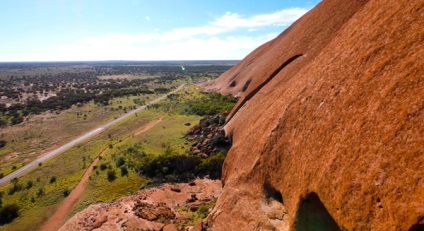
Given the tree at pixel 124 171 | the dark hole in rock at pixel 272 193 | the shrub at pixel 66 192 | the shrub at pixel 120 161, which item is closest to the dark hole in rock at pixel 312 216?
the dark hole in rock at pixel 272 193

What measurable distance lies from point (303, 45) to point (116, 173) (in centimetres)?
2493

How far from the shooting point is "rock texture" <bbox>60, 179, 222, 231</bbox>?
18.2m

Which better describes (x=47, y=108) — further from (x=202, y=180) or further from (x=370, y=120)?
(x=370, y=120)

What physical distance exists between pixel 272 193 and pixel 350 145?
203 inches

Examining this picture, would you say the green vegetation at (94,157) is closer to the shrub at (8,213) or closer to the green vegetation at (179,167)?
the green vegetation at (179,167)

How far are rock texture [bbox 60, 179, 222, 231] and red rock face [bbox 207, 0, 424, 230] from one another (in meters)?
4.98

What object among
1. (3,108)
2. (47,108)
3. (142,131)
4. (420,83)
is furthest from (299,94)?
(3,108)

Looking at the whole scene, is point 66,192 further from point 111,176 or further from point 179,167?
point 179,167

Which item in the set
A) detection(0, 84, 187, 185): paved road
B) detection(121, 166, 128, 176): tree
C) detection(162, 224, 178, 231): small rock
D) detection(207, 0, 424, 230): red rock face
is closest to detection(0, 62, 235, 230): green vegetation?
Answer: detection(121, 166, 128, 176): tree

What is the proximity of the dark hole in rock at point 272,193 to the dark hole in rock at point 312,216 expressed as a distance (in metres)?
1.82

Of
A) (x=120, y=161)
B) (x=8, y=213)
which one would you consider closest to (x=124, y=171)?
(x=120, y=161)

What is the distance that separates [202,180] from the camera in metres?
25.8

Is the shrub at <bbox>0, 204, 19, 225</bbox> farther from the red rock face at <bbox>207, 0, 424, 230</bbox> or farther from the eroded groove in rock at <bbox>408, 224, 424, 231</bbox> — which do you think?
the eroded groove in rock at <bbox>408, 224, 424, 231</bbox>

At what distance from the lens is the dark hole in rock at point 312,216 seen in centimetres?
994
